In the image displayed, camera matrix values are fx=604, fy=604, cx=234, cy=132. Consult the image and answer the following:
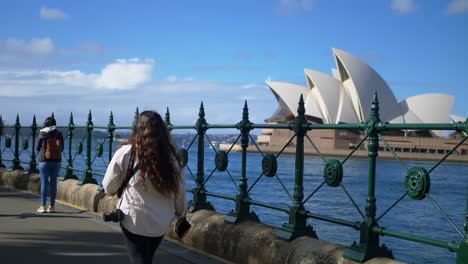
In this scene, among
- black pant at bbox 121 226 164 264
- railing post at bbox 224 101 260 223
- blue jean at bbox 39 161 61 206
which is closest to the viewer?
black pant at bbox 121 226 164 264

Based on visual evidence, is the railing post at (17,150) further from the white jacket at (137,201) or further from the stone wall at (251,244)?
the white jacket at (137,201)

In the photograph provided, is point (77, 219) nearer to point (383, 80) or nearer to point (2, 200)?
point (2, 200)

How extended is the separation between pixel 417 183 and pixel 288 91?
67.7 m

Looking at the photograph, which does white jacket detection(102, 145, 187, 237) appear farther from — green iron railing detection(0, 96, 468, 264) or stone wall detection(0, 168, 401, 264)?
stone wall detection(0, 168, 401, 264)

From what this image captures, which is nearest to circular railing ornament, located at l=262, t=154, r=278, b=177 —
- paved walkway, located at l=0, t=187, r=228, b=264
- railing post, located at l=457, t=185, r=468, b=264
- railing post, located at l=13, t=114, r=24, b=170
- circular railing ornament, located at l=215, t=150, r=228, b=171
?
circular railing ornament, located at l=215, t=150, r=228, b=171

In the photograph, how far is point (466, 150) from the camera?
73.1 meters

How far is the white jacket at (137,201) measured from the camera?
3.21 m

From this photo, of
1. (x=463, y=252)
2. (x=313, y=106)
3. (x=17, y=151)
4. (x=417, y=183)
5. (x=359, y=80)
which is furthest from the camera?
(x=313, y=106)

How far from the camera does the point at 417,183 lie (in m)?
3.76

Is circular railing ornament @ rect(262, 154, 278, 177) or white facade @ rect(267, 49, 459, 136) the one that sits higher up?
white facade @ rect(267, 49, 459, 136)

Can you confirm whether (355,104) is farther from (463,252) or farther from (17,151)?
(463,252)

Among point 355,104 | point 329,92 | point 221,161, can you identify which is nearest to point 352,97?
point 355,104

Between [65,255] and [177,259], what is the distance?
3.13 feet

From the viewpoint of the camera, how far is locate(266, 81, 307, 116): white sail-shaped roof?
70.4m
